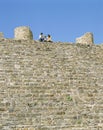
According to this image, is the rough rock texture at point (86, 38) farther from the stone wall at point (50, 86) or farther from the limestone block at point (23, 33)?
the limestone block at point (23, 33)

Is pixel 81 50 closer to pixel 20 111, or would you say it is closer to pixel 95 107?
pixel 95 107

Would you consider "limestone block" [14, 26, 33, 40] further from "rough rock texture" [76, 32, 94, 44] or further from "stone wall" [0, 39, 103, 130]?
"rough rock texture" [76, 32, 94, 44]

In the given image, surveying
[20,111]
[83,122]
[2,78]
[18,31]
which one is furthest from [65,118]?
[18,31]

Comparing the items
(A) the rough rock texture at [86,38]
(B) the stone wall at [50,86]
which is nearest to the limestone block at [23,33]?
(B) the stone wall at [50,86]

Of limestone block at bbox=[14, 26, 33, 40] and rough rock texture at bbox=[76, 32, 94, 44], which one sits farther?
rough rock texture at bbox=[76, 32, 94, 44]

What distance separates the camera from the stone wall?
17.7m

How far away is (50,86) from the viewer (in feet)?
62.8

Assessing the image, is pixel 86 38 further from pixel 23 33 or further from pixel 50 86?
pixel 50 86

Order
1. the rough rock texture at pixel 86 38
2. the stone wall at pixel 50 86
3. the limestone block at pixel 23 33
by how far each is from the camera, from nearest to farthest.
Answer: the stone wall at pixel 50 86
the limestone block at pixel 23 33
the rough rock texture at pixel 86 38

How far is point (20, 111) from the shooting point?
57.9 ft

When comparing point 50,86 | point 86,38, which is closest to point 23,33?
point 86,38

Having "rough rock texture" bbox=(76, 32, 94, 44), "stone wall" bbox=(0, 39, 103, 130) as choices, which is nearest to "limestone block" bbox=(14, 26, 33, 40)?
"stone wall" bbox=(0, 39, 103, 130)

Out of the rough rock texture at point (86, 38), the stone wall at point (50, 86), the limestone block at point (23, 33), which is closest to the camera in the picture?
the stone wall at point (50, 86)

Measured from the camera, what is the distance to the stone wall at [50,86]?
58.0ft
